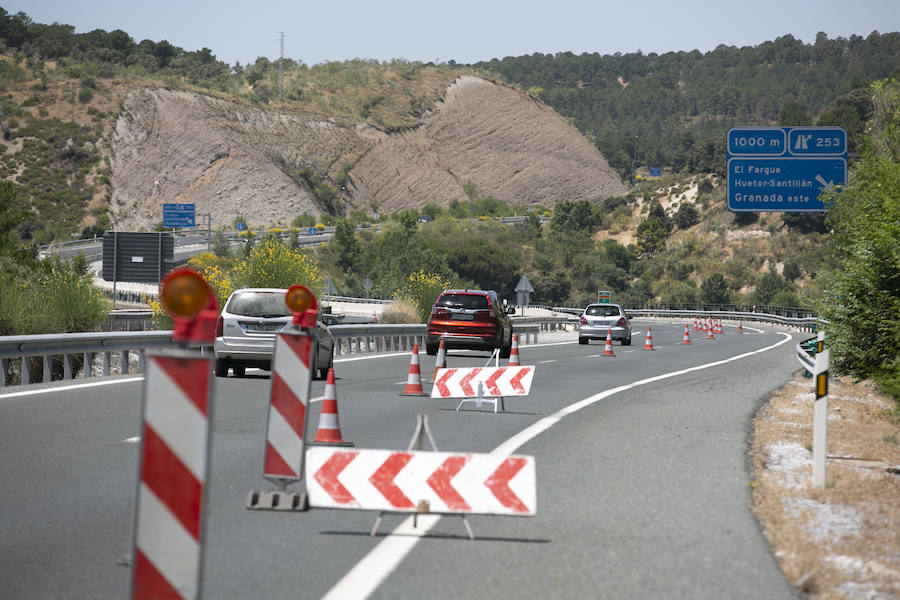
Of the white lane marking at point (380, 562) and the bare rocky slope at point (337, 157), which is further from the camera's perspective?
the bare rocky slope at point (337, 157)

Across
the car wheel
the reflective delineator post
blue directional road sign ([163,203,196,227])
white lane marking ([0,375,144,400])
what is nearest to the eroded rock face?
blue directional road sign ([163,203,196,227])

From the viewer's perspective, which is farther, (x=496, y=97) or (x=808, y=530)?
(x=496, y=97)

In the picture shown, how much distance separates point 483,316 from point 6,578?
74.2ft

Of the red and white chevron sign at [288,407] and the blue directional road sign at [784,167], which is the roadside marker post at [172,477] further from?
the blue directional road sign at [784,167]

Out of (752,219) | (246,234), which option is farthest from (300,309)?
(752,219)

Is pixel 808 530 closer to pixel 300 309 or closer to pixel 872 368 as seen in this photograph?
pixel 300 309

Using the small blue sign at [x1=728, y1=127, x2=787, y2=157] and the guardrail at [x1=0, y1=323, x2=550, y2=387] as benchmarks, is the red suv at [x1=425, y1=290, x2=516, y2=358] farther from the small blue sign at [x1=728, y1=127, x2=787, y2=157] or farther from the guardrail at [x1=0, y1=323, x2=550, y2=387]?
the small blue sign at [x1=728, y1=127, x2=787, y2=157]

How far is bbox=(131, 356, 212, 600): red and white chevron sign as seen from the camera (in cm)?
462

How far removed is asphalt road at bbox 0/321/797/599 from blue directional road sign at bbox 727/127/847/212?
20.4 meters

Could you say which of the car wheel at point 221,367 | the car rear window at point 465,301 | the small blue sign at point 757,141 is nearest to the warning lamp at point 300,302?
the car wheel at point 221,367

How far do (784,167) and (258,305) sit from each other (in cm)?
2061

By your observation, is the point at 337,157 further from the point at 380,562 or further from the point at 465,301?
the point at 380,562

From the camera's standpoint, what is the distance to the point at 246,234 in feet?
348

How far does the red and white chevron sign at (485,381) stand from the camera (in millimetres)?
14539
